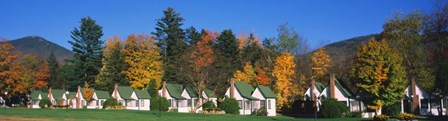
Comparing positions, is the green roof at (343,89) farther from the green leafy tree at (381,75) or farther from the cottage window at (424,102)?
the cottage window at (424,102)

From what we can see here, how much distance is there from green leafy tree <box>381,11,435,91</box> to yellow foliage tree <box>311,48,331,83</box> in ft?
36.7

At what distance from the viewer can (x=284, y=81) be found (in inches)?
2359

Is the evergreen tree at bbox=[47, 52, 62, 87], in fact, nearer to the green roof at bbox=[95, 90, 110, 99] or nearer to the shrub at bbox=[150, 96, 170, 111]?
the green roof at bbox=[95, 90, 110, 99]

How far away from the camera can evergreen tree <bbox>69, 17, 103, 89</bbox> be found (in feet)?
267

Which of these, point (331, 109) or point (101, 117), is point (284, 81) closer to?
point (331, 109)

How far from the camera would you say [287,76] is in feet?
201

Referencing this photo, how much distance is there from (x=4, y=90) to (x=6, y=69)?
3.29 metres

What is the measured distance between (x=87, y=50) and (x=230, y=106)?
134 ft

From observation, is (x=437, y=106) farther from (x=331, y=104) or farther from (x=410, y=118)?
(x=410, y=118)

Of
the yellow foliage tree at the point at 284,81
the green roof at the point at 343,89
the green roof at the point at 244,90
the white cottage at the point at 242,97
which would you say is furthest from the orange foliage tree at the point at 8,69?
the green roof at the point at 343,89

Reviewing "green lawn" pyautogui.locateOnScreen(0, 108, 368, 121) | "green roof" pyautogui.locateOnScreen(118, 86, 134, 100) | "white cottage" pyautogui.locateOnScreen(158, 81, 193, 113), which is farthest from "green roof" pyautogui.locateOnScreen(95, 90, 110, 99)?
"green lawn" pyautogui.locateOnScreen(0, 108, 368, 121)

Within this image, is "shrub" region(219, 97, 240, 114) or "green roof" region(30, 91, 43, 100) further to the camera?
"green roof" region(30, 91, 43, 100)

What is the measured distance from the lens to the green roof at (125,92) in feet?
226

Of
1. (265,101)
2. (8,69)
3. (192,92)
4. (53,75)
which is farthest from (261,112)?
(53,75)
